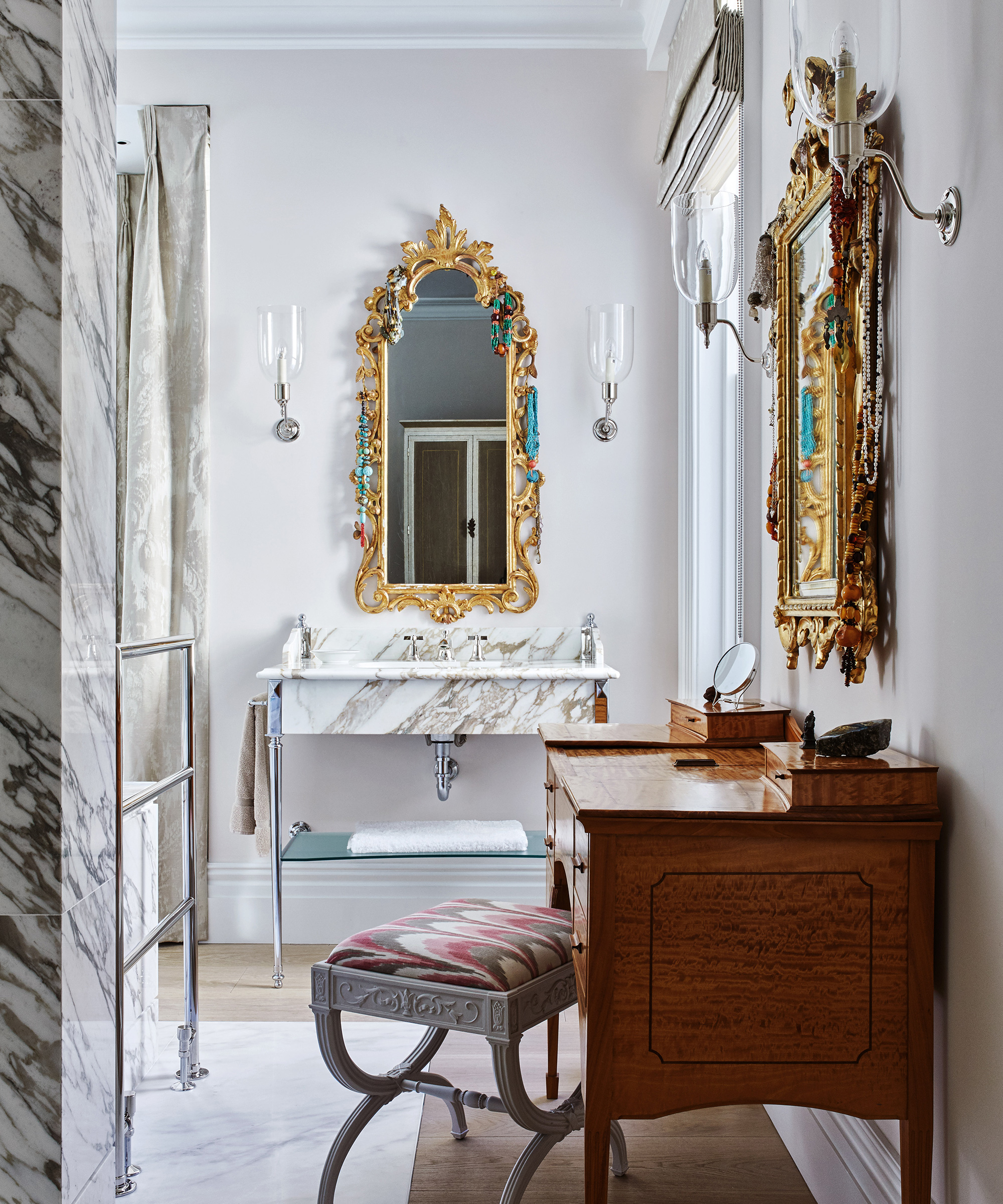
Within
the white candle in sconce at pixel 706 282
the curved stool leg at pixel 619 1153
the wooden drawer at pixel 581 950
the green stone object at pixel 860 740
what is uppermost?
the white candle in sconce at pixel 706 282

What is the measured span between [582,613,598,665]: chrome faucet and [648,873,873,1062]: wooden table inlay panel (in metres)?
1.90

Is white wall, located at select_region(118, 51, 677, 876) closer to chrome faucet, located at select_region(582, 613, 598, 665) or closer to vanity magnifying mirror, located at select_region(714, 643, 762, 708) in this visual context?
chrome faucet, located at select_region(582, 613, 598, 665)

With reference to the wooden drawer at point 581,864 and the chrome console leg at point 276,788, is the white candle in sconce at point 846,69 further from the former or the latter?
the chrome console leg at point 276,788

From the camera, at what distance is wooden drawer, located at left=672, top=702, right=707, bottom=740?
6.59 ft

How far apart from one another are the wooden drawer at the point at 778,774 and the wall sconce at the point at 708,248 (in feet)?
2.94

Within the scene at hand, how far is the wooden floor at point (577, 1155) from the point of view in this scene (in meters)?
1.86

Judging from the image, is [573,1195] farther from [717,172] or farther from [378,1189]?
[717,172]

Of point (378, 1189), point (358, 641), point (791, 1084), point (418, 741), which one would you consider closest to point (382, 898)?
point (418, 741)

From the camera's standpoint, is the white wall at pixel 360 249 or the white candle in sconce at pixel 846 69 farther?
the white wall at pixel 360 249

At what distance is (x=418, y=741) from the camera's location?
340cm

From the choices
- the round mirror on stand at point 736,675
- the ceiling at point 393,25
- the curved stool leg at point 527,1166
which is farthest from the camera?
the ceiling at point 393,25

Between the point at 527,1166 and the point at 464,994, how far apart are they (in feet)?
0.97

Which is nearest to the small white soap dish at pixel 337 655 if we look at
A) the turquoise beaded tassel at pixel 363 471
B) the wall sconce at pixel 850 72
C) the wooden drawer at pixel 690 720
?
the turquoise beaded tassel at pixel 363 471

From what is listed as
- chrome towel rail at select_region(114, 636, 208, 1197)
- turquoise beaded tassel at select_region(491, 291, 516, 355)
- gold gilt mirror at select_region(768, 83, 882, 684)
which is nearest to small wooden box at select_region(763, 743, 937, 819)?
gold gilt mirror at select_region(768, 83, 882, 684)
